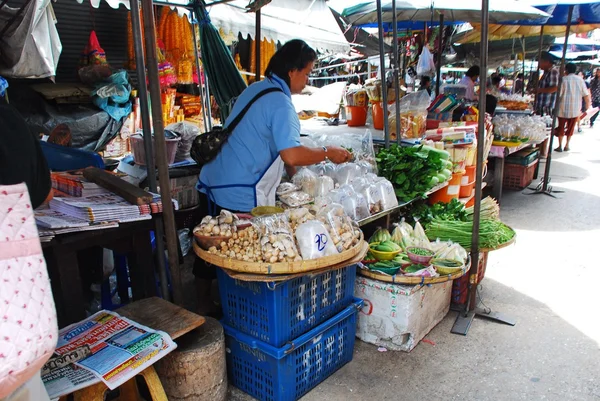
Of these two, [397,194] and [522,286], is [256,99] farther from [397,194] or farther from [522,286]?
[522,286]

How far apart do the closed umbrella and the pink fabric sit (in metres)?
3.86

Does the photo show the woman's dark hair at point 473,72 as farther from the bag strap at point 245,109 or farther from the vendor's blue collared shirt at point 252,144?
the bag strap at point 245,109

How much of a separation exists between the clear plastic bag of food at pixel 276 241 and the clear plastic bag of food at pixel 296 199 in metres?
0.66

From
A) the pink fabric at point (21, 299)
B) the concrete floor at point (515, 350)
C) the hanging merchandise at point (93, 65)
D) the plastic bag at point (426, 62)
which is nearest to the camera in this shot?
the pink fabric at point (21, 299)

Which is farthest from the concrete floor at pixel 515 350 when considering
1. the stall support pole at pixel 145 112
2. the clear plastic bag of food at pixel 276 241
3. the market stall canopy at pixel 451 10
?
the market stall canopy at pixel 451 10

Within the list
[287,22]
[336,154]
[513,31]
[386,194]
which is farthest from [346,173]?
[513,31]

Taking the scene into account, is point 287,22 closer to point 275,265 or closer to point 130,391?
point 275,265

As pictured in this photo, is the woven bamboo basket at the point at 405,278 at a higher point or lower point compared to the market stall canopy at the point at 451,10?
lower

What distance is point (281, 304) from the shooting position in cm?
250

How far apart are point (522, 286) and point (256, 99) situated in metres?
2.93

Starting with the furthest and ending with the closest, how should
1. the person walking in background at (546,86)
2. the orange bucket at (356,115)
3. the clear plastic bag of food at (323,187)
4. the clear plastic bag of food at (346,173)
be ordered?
the person walking in background at (546,86) → the orange bucket at (356,115) → the clear plastic bag of food at (346,173) → the clear plastic bag of food at (323,187)

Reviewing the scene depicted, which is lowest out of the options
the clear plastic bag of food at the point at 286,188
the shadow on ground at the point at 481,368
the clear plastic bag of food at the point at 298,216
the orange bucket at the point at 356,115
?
the shadow on ground at the point at 481,368

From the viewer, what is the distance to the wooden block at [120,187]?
2.46m

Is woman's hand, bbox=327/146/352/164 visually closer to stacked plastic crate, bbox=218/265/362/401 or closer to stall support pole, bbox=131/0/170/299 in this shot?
stacked plastic crate, bbox=218/265/362/401
